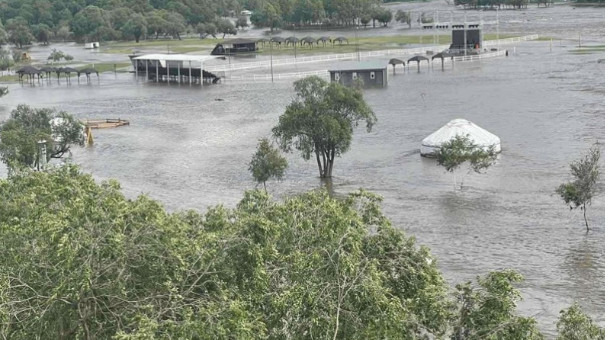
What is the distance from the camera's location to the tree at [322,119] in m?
35.1

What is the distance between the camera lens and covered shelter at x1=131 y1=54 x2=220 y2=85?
73375 mm

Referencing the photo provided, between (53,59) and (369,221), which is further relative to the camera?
(53,59)

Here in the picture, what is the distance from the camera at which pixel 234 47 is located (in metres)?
91.6

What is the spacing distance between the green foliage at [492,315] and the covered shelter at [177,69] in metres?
59.8

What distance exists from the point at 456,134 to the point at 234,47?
182 ft

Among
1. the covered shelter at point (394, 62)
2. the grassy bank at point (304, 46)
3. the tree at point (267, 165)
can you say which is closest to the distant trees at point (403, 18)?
the grassy bank at point (304, 46)

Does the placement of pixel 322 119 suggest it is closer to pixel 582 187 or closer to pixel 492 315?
pixel 582 187

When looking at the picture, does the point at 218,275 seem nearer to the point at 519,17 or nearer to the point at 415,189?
the point at 415,189

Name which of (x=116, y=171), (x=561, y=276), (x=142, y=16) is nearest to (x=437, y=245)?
(x=561, y=276)

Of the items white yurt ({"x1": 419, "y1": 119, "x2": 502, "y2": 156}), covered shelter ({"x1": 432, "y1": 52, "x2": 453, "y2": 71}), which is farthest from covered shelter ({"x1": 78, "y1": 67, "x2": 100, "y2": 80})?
white yurt ({"x1": 419, "y1": 119, "x2": 502, "y2": 156})

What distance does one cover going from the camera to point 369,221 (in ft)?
50.0

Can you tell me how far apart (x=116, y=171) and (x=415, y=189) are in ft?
38.2

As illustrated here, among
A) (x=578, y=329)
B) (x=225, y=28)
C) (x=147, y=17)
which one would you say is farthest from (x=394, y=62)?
(x=578, y=329)

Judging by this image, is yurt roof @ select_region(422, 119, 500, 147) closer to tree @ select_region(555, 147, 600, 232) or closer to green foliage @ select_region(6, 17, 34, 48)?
tree @ select_region(555, 147, 600, 232)
